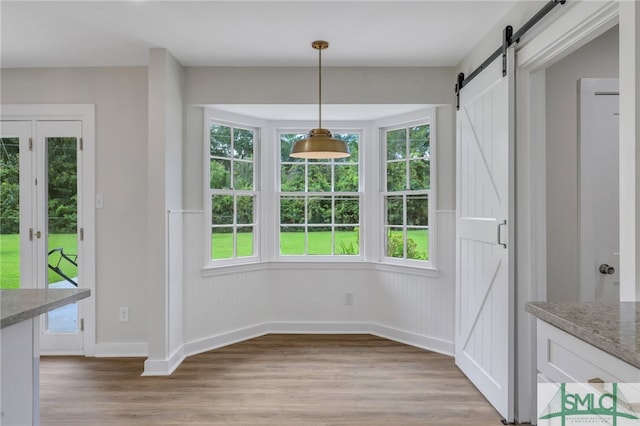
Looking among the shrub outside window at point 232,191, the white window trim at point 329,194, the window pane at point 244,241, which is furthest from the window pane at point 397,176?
the window pane at point 244,241

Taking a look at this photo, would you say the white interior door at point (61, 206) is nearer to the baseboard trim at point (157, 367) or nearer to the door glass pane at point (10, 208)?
the door glass pane at point (10, 208)

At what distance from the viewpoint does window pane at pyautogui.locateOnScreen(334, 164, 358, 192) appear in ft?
14.8

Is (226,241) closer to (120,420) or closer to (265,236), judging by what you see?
(265,236)

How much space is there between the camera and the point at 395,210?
4262 mm

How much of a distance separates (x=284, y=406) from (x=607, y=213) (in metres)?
2.51

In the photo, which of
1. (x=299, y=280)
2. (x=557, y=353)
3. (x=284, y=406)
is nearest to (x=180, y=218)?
(x=299, y=280)

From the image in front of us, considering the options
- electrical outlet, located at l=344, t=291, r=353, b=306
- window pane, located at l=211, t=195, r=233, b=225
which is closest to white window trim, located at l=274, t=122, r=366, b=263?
electrical outlet, located at l=344, t=291, r=353, b=306

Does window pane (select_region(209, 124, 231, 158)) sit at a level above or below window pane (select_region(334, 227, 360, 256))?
above

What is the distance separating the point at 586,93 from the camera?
2.75 metres

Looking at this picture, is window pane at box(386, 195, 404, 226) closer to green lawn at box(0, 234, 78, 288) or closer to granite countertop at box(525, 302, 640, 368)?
granite countertop at box(525, 302, 640, 368)

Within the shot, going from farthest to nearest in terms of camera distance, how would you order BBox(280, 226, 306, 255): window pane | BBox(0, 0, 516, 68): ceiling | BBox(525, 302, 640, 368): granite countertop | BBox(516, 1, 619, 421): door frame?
BBox(280, 226, 306, 255): window pane, BBox(0, 0, 516, 68): ceiling, BBox(516, 1, 619, 421): door frame, BBox(525, 302, 640, 368): granite countertop

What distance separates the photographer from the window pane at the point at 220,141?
4.02 m

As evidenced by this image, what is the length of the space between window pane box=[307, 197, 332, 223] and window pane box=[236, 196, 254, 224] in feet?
2.05

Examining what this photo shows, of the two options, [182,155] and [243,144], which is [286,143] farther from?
[182,155]
